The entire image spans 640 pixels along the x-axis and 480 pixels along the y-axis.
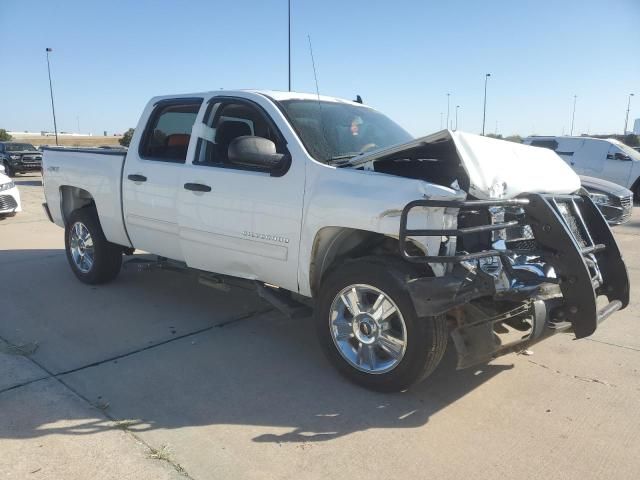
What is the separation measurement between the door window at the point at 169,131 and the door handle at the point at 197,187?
47 centimetres

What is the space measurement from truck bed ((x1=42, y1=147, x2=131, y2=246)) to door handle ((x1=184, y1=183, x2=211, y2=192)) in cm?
115

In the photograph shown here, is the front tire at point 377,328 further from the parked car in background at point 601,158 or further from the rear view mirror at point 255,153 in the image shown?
the parked car in background at point 601,158

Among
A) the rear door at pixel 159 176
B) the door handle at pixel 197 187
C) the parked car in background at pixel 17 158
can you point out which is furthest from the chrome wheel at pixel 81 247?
the parked car in background at pixel 17 158

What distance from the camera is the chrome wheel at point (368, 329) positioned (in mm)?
3510

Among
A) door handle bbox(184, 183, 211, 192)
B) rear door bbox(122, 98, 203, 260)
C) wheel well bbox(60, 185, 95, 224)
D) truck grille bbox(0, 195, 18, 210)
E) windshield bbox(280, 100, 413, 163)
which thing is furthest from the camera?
truck grille bbox(0, 195, 18, 210)

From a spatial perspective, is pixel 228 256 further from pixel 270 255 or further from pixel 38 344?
pixel 38 344

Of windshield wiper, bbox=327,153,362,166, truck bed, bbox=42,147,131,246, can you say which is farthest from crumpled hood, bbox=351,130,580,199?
truck bed, bbox=42,147,131,246

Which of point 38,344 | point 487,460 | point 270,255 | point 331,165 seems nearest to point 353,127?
point 331,165

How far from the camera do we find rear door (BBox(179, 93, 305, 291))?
13.0 ft

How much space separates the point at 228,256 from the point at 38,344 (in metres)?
1.67

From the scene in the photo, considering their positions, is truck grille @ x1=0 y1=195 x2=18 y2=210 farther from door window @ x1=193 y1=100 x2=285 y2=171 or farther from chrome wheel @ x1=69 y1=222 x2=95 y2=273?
door window @ x1=193 y1=100 x2=285 y2=171

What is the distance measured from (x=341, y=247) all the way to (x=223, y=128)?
1620 mm

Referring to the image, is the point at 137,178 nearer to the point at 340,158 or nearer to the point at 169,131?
the point at 169,131

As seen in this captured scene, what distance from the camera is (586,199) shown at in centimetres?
399
